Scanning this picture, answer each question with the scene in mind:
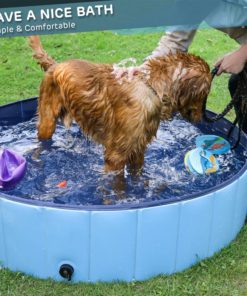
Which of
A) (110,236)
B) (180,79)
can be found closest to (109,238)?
(110,236)

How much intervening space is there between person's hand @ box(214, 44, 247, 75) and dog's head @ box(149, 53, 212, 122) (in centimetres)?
20

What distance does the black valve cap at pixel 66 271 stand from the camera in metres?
4.08

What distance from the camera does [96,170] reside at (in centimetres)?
534

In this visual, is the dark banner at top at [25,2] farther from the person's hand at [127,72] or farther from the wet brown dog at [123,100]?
the person's hand at [127,72]

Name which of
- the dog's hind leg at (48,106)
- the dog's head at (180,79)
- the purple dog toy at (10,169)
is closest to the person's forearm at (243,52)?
the dog's head at (180,79)

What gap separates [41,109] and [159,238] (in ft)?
6.33

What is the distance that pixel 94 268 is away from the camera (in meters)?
4.10

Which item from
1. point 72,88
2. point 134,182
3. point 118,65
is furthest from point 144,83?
point 134,182

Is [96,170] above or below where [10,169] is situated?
below

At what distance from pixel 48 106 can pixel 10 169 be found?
0.92 m

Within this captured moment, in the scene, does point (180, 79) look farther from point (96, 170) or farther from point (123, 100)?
point (96, 170)

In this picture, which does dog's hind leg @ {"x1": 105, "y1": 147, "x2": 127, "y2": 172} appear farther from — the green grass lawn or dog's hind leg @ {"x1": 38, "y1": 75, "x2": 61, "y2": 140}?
the green grass lawn

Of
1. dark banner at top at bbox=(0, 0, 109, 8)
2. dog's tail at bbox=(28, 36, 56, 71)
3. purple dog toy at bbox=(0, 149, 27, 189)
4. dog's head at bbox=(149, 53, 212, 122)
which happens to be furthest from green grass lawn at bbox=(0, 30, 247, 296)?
dark banner at top at bbox=(0, 0, 109, 8)

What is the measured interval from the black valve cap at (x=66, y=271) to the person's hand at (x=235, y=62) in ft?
6.72
